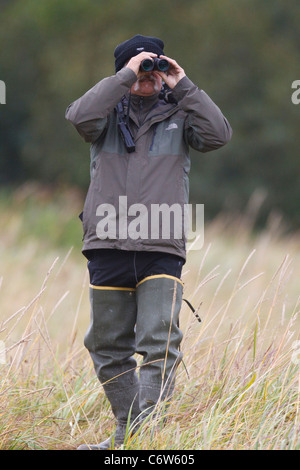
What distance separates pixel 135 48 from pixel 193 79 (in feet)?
70.0

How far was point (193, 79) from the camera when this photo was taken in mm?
24688

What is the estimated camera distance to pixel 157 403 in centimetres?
343

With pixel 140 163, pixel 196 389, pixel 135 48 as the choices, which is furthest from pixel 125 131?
pixel 196 389

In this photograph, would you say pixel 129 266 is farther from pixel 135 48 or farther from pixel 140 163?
pixel 135 48

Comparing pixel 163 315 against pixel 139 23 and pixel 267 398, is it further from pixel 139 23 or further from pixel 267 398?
pixel 139 23

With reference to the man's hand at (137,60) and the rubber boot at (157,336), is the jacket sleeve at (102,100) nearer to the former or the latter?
the man's hand at (137,60)

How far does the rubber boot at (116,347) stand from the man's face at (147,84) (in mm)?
1000

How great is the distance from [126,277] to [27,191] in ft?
30.2

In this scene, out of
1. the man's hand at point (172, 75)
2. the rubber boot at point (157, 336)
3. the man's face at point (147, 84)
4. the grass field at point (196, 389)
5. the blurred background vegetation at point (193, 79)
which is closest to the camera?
the grass field at point (196, 389)

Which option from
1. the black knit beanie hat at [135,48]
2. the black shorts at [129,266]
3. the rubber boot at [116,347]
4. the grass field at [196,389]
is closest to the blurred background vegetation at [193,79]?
the grass field at [196,389]

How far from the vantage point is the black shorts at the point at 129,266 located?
363 centimetres

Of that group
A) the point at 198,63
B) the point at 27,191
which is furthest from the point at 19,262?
the point at 198,63

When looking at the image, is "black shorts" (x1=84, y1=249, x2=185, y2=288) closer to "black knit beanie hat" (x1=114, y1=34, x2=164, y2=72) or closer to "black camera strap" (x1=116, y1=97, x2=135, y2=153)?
"black camera strap" (x1=116, y1=97, x2=135, y2=153)

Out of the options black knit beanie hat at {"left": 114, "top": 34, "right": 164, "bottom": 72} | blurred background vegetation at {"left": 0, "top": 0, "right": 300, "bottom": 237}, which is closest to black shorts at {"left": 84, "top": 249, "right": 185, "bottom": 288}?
black knit beanie hat at {"left": 114, "top": 34, "right": 164, "bottom": 72}
